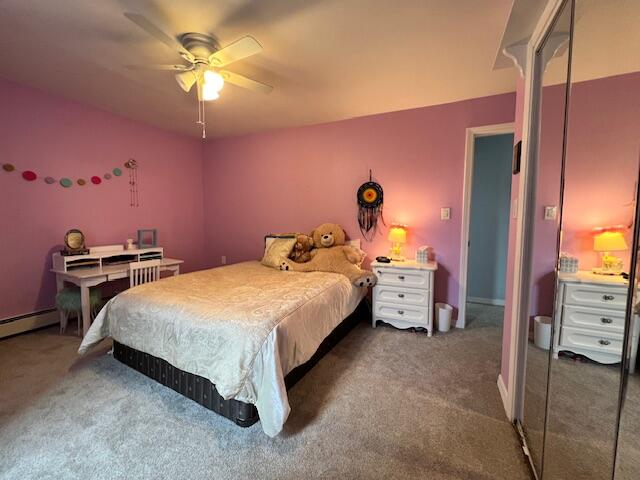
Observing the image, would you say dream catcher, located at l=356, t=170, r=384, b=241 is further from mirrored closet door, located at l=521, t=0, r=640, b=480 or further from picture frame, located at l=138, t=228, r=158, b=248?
picture frame, located at l=138, t=228, r=158, b=248

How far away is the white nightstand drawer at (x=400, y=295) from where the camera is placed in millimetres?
2740

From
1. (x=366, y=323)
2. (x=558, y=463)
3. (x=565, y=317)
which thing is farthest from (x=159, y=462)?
(x=366, y=323)

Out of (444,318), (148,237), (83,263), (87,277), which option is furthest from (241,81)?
(444,318)

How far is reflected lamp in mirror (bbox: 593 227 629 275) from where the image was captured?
86 centimetres

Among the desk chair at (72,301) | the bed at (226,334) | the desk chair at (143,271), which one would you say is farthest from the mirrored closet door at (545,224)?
the desk chair at (72,301)

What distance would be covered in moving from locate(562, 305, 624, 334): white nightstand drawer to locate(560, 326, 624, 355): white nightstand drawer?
0.02 m

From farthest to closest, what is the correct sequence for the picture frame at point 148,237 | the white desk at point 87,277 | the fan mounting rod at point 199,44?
1. the picture frame at point 148,237
2. the white desk at point 87,277
3. the fan mounting rod at point 199,44

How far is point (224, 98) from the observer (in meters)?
2.77

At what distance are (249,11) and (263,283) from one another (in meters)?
1.82

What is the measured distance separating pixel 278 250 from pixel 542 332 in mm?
2348

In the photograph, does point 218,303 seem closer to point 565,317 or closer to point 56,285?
point 565,317

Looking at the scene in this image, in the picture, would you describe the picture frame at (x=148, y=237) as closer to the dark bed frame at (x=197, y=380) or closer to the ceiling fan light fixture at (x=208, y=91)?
the dark bed frame at (x=197, y=380)

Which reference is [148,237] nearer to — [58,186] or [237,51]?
[58,186]

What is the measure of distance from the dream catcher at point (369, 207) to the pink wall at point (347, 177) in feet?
0.26
